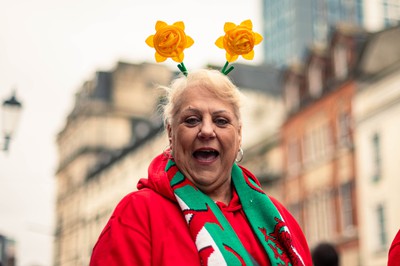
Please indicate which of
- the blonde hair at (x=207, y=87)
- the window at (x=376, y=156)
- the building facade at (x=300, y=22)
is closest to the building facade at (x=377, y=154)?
the window at (x=376, y=156)

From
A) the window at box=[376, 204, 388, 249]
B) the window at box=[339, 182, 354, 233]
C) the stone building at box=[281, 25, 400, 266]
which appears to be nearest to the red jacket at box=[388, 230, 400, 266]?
the stone building at box=[281, 25, 400, 266]

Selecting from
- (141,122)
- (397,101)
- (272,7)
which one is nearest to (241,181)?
(397,101)

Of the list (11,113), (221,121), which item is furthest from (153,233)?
(11,113)

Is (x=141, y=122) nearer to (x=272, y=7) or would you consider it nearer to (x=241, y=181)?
(x=241, y=181)

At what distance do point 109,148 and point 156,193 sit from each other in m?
69.9

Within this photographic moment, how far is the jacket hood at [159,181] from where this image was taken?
4254 millimetres

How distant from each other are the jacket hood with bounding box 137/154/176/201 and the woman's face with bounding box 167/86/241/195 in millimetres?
110

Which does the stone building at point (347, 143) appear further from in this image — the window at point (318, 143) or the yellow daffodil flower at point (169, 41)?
the yellow daffodil flower at point (169, 41)

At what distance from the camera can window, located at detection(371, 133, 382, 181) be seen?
28281mm

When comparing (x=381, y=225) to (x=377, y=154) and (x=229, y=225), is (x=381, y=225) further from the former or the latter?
(x=229, y=225)

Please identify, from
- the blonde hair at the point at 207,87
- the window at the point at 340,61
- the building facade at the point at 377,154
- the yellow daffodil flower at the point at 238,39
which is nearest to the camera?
the blonde hair at the point at 207,87

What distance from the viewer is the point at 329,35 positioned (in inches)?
1346

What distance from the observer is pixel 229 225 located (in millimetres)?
4242

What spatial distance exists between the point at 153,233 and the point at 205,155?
0.52m
